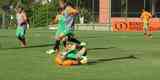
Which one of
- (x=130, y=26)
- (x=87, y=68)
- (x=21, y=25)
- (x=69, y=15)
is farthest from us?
(x=130, y=26)

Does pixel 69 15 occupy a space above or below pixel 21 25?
Result: above

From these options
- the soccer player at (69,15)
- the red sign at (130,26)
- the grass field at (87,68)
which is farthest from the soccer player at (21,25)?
the red sign at (130,26)

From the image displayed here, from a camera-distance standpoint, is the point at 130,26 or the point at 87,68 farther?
the point at 130,26

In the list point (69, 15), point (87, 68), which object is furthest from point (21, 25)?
point (87, 68)

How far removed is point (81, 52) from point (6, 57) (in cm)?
361

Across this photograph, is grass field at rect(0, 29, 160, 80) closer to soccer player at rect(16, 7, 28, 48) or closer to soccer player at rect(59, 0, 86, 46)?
soccer player at rect(59, 0, 86, 46)

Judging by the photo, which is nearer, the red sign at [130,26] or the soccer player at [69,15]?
the soccer player at [69,15]

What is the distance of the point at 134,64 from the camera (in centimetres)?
1788

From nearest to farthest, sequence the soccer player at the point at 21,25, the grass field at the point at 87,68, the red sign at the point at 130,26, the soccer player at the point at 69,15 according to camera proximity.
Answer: the grass field at the point at 87,68 < the soccer player at the point at 69,15 < the soccer player at the point at 21,25 < the red sign at the point at 130,26

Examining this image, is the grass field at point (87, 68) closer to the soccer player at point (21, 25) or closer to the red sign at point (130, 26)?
the soccer player at point (21, 25)

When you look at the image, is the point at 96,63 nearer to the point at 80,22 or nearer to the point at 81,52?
the point at 81,52

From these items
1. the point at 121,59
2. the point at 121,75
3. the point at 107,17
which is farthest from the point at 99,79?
the point at 107,17

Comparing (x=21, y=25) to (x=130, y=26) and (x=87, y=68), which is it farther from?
(x=130, y=26)

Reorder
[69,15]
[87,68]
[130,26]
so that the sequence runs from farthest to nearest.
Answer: [130,26]
[69,15]
[87,68]
